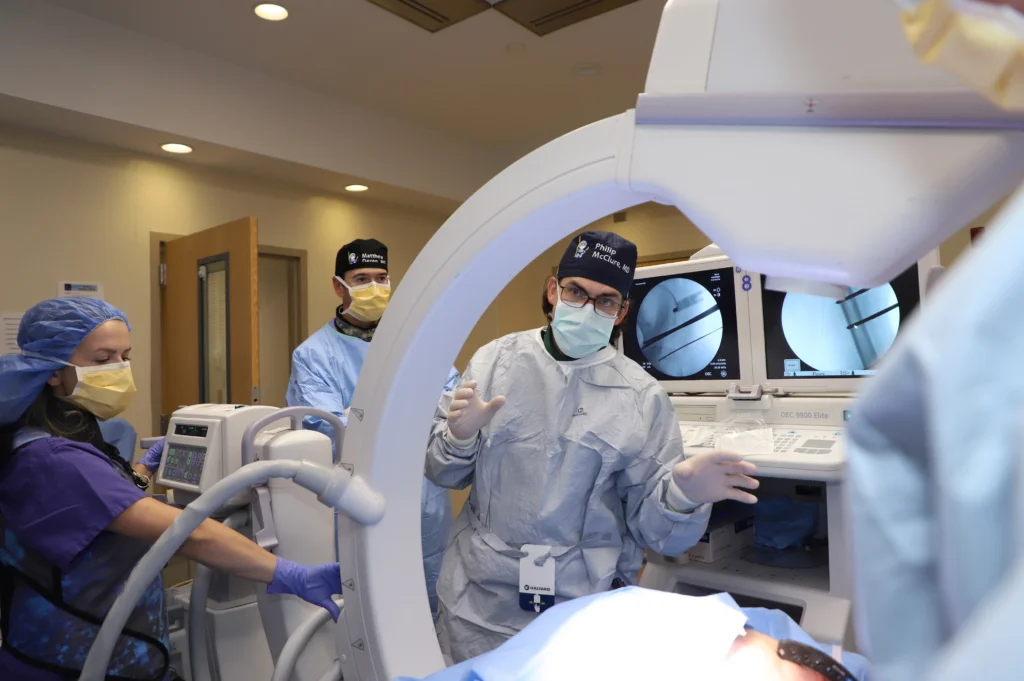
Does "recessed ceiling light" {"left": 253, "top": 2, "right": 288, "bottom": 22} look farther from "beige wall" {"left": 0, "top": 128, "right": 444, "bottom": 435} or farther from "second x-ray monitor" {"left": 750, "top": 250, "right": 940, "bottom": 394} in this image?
"second x-ray monitor" {"left": 750, "top": 250, "right": 940, "bottom": 394}

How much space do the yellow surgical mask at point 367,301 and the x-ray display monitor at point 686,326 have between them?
1.04 meters

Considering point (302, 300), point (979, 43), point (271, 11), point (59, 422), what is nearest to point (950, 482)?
point (979, 43)

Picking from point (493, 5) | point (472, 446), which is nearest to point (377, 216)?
point (493, 5)

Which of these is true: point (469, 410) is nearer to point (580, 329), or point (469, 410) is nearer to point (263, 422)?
point (580, 329)

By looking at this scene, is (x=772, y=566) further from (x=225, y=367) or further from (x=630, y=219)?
(x=630, y=219)

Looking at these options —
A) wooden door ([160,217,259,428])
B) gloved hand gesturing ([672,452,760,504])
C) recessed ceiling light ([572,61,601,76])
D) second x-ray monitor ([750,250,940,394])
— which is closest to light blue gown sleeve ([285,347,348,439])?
wooden door ([160,217,259,428])

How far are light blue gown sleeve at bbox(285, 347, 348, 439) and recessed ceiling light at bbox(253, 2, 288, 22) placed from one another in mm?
1671

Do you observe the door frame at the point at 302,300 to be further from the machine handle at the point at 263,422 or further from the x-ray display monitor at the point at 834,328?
the x-ray display monitor at the point at 834,328

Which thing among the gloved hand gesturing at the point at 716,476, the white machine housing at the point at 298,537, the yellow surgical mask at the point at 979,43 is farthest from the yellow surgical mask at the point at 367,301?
the yellow surgical mask at the point at 979,43

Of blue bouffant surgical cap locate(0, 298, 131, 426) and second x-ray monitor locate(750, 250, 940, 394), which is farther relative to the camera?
second x-ray monitor locate(750, 250, 940, 394)

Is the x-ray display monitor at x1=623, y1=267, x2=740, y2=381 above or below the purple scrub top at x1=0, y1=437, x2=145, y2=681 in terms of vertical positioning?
above

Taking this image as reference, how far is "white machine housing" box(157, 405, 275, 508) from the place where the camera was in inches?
68.8

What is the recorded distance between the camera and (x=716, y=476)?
121 cm

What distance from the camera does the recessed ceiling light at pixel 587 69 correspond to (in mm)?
3957
